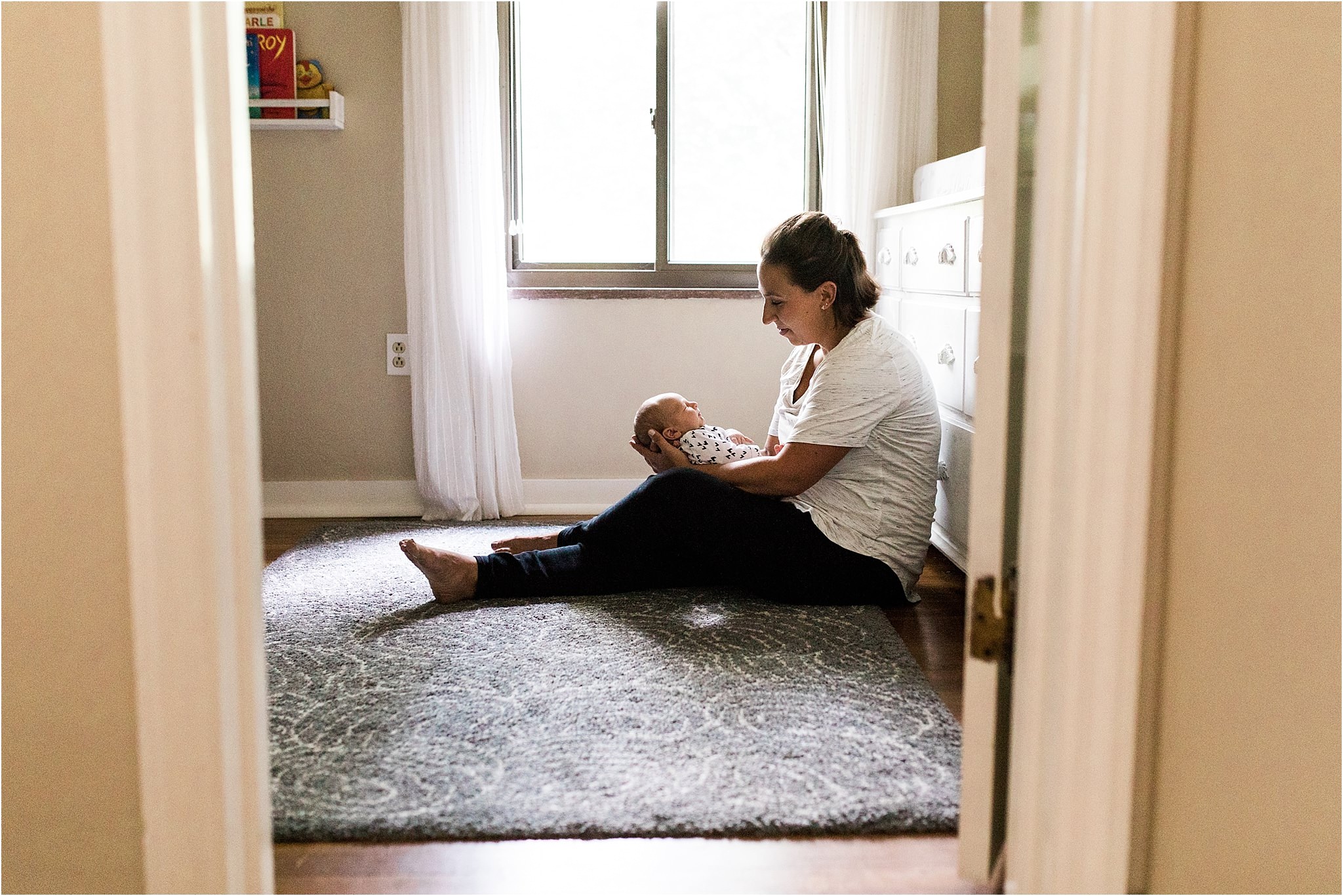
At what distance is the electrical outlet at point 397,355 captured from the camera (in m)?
3.47

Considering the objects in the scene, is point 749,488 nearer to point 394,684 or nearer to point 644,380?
point 394,684

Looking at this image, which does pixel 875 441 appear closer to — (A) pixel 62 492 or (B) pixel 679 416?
(B) pixel 679 416

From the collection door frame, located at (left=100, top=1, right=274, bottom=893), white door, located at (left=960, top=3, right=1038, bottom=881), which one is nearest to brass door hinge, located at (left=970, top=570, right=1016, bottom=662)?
white door, located at (left=960, top=3, right=1038, bottom=881)

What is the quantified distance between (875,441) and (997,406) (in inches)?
49.2

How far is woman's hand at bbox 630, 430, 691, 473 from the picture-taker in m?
2.46

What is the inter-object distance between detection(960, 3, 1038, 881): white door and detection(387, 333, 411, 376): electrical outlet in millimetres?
2665

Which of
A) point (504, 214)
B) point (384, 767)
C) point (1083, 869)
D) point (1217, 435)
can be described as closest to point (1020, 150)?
point (1217, 435)

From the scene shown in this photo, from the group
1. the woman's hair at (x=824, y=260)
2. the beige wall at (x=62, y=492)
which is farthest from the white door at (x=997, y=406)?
the woman's hair at (x=824, y=260)

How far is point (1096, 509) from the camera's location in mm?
938

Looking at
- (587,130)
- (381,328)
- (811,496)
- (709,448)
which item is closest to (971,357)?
(811,496)

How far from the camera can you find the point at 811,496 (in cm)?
230

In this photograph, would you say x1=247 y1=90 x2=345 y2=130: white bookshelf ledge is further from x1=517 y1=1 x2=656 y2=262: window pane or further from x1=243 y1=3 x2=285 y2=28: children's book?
x1=517 y1=1 x2=656 y2=262: window pane

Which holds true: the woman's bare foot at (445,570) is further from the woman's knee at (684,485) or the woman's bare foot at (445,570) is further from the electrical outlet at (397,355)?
the electrical outlet at (397,355)

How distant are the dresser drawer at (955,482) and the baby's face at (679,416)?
56 centimetres
